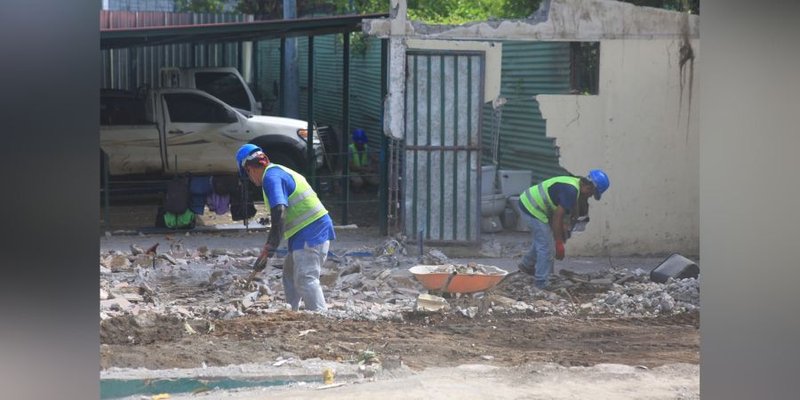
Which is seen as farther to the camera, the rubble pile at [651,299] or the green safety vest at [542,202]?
the green safety vest at [542,202]

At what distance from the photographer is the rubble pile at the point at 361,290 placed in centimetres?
1005

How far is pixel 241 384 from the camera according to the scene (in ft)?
24.7

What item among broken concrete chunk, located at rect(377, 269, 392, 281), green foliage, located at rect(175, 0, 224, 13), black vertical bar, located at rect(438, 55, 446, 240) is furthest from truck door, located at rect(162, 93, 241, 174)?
green foliage, located at rect(175, 0, 224, 13)

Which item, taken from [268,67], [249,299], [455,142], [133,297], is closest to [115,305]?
[133,297]

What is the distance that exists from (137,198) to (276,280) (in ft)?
19.2

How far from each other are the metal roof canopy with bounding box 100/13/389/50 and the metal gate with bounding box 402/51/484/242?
1122 mm

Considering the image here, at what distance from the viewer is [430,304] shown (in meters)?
10.0

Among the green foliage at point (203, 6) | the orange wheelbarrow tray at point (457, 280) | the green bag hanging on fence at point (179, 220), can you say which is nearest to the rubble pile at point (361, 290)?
the orange wheelbarrow tray at point (457, 280)

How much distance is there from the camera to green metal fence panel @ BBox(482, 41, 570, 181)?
48.0 ft

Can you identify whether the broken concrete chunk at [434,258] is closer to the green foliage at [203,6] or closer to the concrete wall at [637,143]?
the concrete wall at [637,143]

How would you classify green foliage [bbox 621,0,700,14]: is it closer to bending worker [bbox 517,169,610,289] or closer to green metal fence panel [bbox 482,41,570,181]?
green metal fence panel [bbox 482,41,570,181]
